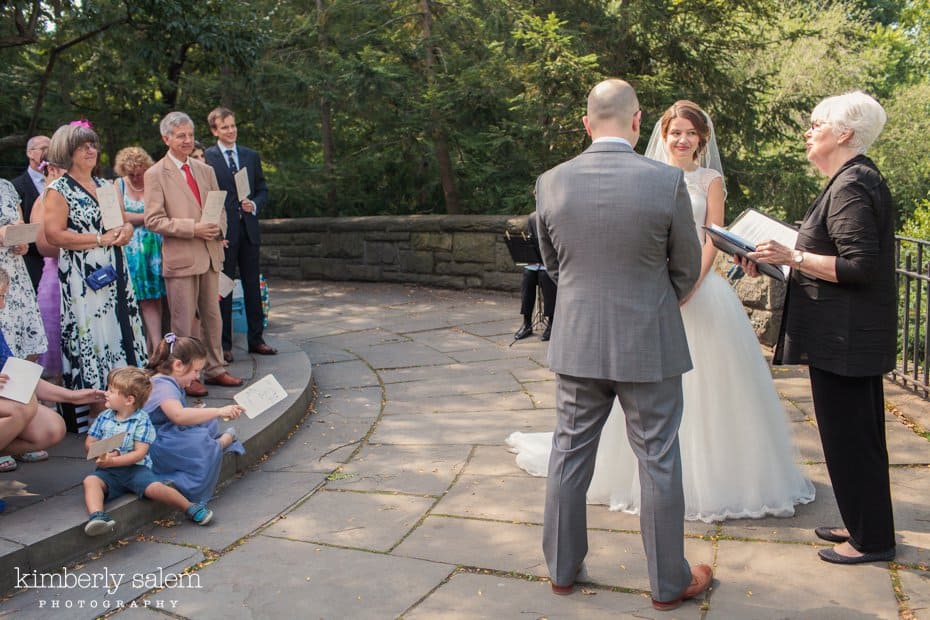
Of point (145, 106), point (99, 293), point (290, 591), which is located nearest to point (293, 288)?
point (145, 106)

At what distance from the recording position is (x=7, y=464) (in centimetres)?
439

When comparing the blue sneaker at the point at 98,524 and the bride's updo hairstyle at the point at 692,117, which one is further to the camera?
the bride's updo hairstyle at the point at 692,117

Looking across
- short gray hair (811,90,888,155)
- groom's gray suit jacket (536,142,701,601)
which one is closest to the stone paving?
groom's gray suit jacket (536,142,701,601)

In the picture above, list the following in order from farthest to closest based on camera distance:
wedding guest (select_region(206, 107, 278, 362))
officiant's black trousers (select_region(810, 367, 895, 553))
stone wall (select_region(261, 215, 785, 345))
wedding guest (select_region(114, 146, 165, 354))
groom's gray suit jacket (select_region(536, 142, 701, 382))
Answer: stone wall (select_region(261, 215, 785, 345)) → wedding guest (select_region(206, 107, 278, 362)) → wedding guest (select_region(114, 146, 165, 354)) → officiant's black trousers (select_region(810, 367, 895, 553)) → groom's gray suit jacket (select_region(536, 142, 701, 382))

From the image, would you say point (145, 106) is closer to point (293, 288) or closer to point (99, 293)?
point (293, 288)

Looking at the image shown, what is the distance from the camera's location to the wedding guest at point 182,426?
4.12 meters

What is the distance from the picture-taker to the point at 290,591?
3.32m

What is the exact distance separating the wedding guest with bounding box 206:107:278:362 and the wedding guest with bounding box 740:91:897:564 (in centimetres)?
460

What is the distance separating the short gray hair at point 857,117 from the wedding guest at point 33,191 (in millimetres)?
4719

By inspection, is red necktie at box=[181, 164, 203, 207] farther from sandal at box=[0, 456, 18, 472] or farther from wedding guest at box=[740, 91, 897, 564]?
wedding guest at box=[740, 91, 897, 564]

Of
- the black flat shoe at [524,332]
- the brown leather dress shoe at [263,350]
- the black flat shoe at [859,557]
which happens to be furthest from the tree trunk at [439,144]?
the black flat shoe at [859,557]

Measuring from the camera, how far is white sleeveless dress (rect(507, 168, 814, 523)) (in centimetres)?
390

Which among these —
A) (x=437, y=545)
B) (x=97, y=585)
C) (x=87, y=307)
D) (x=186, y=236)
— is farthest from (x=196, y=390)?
(x=437, y=545)

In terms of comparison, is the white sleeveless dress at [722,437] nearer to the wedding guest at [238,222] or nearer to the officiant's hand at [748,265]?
the officiant's hand at [748,265]
